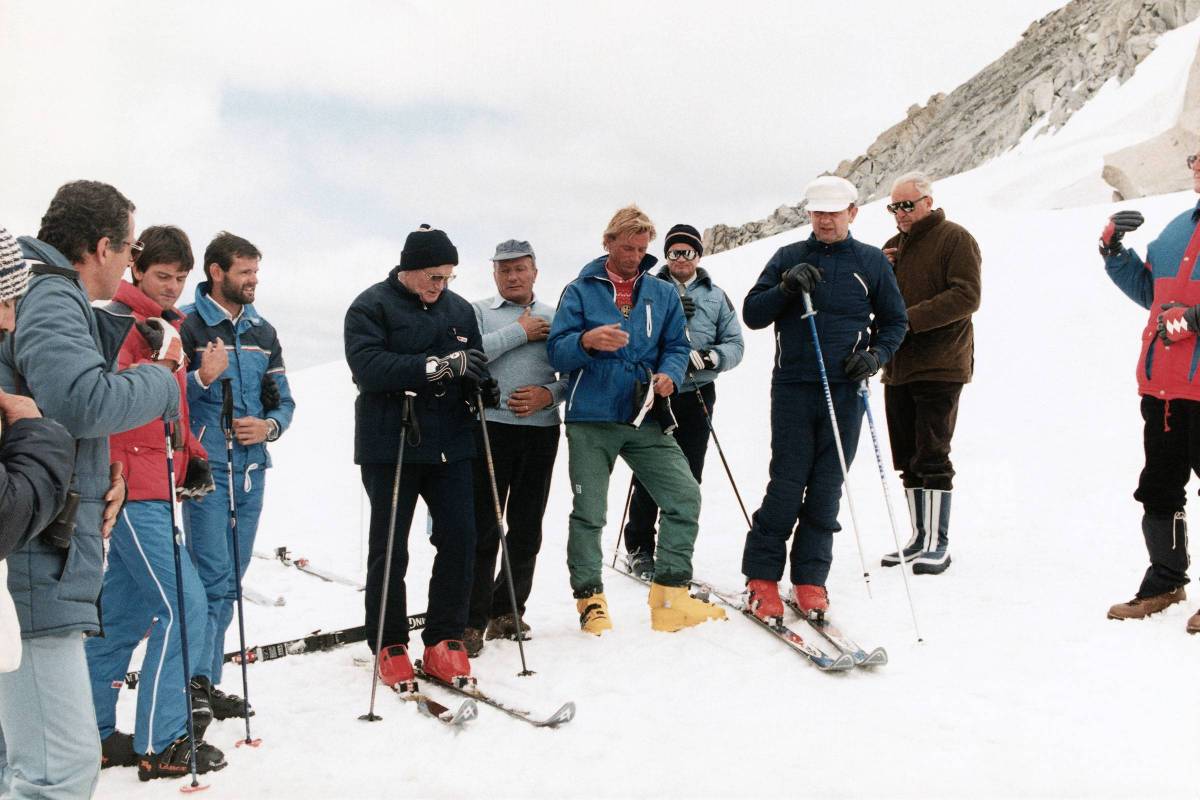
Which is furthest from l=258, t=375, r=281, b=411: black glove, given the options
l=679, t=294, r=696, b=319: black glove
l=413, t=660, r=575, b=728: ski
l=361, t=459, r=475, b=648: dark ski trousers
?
Answer: l=679, t=294, r=696, b=319: black glove

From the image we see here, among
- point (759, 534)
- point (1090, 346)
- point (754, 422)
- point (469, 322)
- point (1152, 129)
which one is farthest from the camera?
point (1152, 129)

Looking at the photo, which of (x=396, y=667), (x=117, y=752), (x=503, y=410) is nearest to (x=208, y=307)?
(x=503, y=410)

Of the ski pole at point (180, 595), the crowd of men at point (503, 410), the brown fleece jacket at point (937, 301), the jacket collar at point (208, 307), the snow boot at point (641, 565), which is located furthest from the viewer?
the snow boot at point (641, 565)

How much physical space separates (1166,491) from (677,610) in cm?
273

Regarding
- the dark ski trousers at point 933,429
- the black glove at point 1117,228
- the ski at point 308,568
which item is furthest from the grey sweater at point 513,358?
the black glove at point 1117,228

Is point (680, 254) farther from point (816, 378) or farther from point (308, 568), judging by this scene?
point (308, 568)

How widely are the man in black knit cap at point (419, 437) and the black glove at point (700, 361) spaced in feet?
5.78

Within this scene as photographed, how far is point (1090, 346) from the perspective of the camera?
11.3 m

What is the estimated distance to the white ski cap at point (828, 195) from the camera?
5.46 metres

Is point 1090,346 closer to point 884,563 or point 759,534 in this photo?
point 884,563

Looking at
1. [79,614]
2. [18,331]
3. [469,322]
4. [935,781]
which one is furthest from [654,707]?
[18,331]

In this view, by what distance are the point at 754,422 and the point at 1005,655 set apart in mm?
7982

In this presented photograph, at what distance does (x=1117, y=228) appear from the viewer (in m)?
5.22

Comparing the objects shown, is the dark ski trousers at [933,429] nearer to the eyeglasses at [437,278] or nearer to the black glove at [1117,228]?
the black glove at [1117,228]
